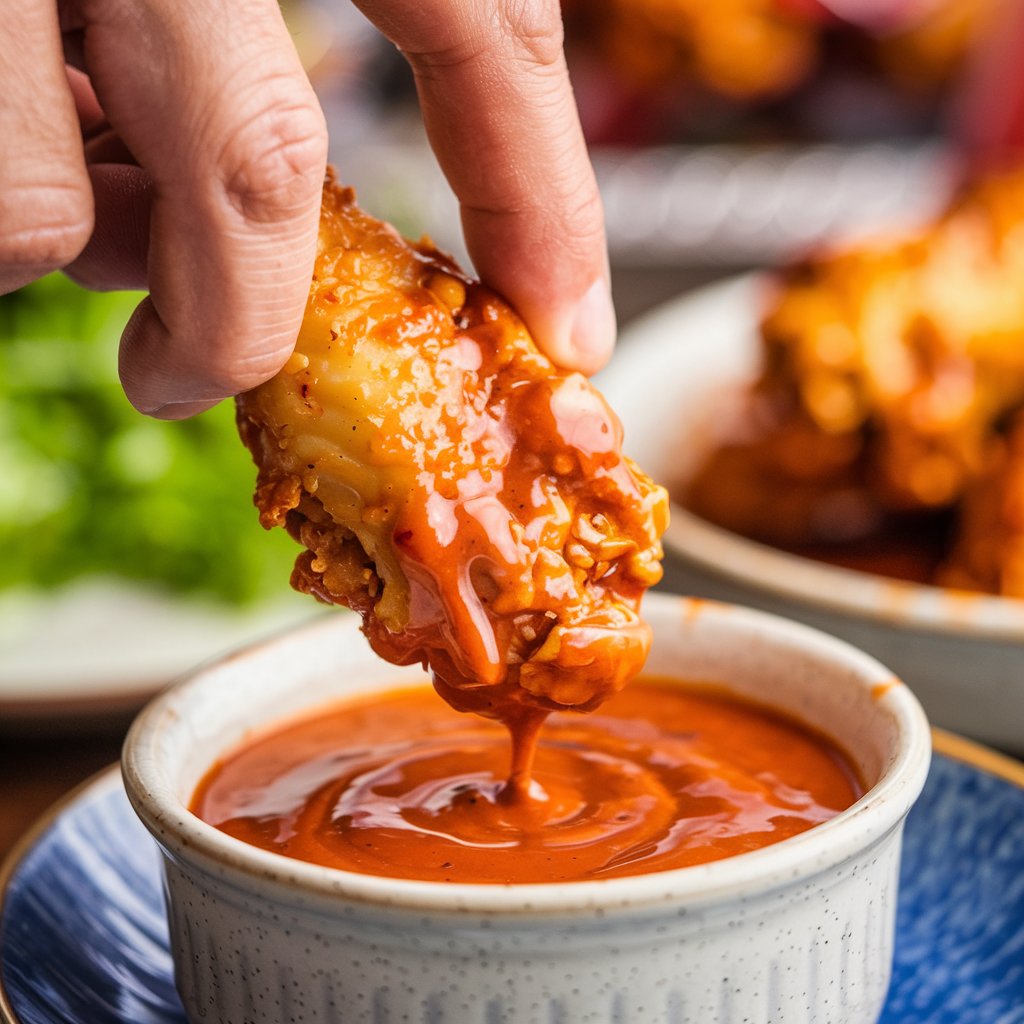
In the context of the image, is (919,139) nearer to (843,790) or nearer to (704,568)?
(704,568)

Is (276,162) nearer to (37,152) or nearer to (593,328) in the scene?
(37,152)

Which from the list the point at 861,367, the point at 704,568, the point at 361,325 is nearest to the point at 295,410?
the point at 361,325

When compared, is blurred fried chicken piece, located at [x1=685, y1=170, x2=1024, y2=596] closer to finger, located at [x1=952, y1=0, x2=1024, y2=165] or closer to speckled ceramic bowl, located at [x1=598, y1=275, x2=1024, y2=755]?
speckled ceramic bowl, located at [x1=598, y1=275, x2=1024, y2=755]

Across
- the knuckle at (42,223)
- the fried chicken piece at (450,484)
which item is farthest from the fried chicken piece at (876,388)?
the knuckle at (42,223)

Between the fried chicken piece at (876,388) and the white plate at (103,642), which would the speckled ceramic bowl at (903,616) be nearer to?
the fried chicken piece at (876,388)

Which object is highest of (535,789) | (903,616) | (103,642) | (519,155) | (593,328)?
(519,155)

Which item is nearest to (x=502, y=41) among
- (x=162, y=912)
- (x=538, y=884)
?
(x=538, y=884)
